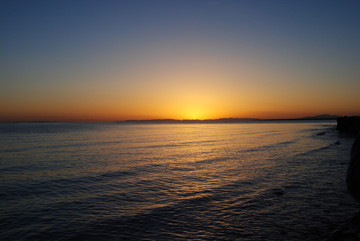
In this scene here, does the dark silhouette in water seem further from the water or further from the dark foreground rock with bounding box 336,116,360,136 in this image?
the dark foreground rock with bounding box 336,116,360,136

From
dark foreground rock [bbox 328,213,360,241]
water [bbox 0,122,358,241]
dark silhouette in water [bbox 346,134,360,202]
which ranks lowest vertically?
water [bbox 0,122,358,241]

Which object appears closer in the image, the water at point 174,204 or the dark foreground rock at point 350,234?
the dark foreground rock at point 350,234

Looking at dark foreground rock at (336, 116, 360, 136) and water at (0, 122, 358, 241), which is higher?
dark foreground rock at (336, 116, 360, 136)

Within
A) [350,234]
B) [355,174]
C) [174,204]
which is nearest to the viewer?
[350,234]

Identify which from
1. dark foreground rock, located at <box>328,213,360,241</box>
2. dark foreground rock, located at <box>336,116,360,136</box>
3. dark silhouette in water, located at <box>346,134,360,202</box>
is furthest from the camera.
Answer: dark foreground rock, located at <box>336,116,360,136</box>

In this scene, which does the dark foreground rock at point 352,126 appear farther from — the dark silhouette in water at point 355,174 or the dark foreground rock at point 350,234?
the dark foreground rock at point 350,234

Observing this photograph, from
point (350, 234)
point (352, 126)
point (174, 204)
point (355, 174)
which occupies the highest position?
point (355, 174)

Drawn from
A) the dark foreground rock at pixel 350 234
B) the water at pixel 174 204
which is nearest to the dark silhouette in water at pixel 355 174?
the dark foreground rock at pixel 350 234

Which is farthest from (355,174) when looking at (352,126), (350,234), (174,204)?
(352,126)

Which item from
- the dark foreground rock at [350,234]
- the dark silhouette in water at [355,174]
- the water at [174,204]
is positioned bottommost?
the water at [174,204]

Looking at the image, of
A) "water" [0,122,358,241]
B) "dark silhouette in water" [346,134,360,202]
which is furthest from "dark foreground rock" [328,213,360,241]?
"dark silhouette in water" [346,134,360,202]

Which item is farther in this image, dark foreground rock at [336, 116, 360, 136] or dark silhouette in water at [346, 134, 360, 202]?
dark foreground rock at [336, 116, 360, 136]

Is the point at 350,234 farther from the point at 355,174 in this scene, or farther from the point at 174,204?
the point at 174,204

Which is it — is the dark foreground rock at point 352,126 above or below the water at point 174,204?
above
